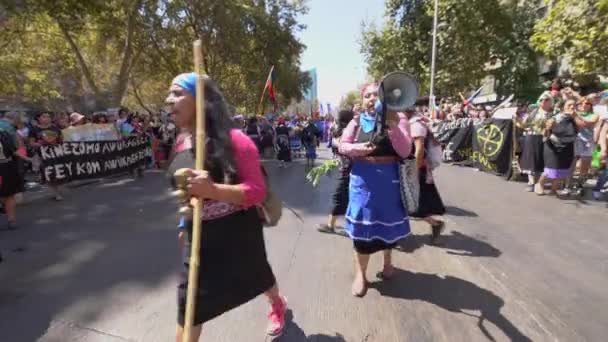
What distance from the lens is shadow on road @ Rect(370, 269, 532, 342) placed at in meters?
2.84

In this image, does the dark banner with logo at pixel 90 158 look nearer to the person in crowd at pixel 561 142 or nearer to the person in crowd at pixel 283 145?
the person in crowd at pixel 283 145

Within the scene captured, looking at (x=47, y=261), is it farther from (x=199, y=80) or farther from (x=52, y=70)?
(x=52, y=70)

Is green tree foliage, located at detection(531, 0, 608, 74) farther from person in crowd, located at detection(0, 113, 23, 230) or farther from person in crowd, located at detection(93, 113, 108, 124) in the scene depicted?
person in crowd, located at detection(93, 113, 108, 124)

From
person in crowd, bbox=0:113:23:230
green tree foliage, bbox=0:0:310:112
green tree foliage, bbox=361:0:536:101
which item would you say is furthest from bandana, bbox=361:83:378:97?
green tree foliage, bbox=361:0:536:101

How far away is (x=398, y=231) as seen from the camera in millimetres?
3186

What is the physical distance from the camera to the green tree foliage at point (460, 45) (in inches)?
909

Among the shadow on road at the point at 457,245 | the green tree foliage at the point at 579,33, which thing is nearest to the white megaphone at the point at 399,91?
the shadow on road at the point at 457,245

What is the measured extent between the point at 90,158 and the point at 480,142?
9.29 metres

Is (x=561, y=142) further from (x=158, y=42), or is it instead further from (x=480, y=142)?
(x=158, y=42)

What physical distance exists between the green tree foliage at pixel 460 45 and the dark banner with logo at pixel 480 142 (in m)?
12.1

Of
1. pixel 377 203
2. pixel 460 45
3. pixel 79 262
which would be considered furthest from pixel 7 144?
pixel 460 45

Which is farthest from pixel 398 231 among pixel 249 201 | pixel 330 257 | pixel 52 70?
pixel 52 70

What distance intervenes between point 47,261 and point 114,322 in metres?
1.83

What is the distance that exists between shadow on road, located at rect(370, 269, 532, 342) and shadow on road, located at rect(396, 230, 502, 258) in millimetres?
731
